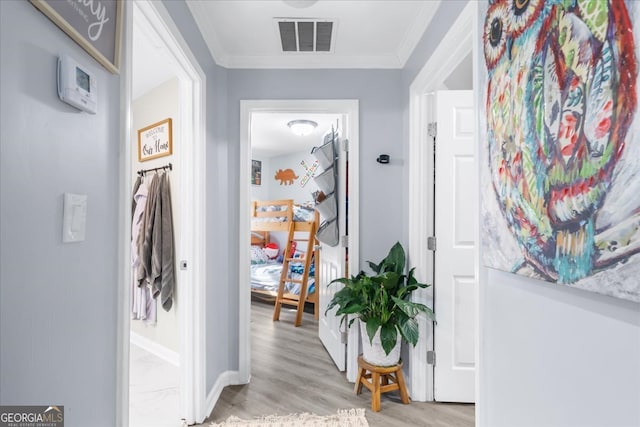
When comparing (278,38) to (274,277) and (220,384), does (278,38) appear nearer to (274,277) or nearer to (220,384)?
(220,384)

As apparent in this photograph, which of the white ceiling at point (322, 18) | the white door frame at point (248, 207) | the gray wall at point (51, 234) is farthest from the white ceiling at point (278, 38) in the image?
the gray wall at point (51, 234)

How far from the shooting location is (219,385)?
2268mm

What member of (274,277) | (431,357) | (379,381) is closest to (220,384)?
(379,381)

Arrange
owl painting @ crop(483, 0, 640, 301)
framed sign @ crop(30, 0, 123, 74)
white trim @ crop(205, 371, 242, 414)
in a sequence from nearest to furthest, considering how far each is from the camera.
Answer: owl painting @ crop(483, 0, 640, 301) < framed sign @ crop(30, 0, 123, 74) < white trim @ crop(205, 371, 242, 414)

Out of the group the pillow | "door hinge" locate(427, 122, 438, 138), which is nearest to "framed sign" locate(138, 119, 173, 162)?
"door hinge" locate(427, 122, 438, 138)

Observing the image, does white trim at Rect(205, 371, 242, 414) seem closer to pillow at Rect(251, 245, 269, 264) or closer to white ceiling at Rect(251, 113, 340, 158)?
white ceiling at Rect(251, 113, 340, 158)

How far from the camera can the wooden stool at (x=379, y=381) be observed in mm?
2076

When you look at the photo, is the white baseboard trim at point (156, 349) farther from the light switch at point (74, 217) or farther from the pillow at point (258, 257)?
the pillow at point (258, 257)

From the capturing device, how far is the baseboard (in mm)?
2066

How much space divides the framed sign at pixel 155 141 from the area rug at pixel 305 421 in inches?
80.5

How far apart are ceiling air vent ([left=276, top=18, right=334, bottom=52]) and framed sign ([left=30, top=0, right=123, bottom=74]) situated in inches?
47.2

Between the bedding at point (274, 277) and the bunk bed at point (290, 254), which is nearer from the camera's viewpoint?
the bunk bed at point (290, 254)

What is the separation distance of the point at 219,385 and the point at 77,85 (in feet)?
6.79

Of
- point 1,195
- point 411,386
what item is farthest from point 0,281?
point 411,386
